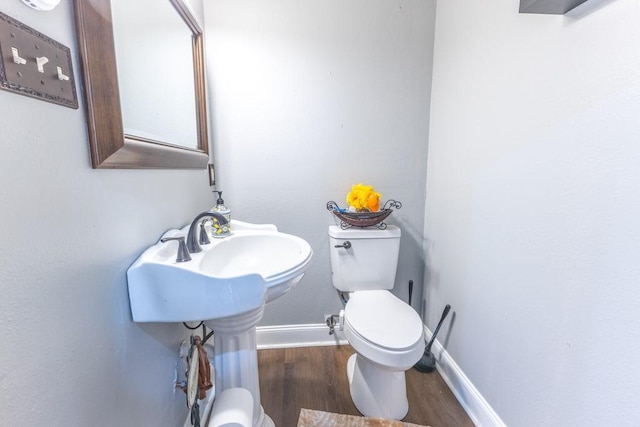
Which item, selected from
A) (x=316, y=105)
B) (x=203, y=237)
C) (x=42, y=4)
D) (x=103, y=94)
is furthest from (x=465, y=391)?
(x=42, y=4)

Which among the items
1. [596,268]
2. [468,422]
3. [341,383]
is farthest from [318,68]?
[468,422]

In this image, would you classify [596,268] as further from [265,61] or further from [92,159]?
[265,61]

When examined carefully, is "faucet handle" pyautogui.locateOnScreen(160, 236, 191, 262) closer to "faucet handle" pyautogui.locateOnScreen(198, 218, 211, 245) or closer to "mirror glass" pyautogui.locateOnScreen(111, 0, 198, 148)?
"faucet handle" pyautogui.locateOnScreen(198, 218, 211, 245)

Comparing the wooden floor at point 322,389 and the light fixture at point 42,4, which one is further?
the wooden floor at point 322,389

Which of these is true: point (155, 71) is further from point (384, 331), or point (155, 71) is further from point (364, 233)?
point (384, 331)

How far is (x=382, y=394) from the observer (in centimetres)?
127

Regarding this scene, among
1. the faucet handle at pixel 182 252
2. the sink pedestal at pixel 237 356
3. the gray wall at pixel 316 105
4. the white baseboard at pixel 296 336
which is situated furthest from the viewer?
the white baseboard at pixel 296 336

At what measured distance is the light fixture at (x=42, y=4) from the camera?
1.48 ft

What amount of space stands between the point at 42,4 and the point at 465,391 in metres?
1.88

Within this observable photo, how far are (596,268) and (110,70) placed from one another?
1.34 metres

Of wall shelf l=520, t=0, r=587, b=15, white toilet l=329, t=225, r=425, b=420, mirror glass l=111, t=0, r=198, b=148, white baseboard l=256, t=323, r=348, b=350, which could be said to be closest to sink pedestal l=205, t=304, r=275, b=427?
white toilet l=329, t=225, r=425, b=420

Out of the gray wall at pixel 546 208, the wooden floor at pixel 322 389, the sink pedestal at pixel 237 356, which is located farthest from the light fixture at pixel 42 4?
the wooden floor at pixel 322 389

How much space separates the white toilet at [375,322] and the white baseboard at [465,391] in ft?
0.91

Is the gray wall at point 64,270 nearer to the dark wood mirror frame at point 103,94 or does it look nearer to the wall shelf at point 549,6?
the dark wood mirror frame at point 103,94
